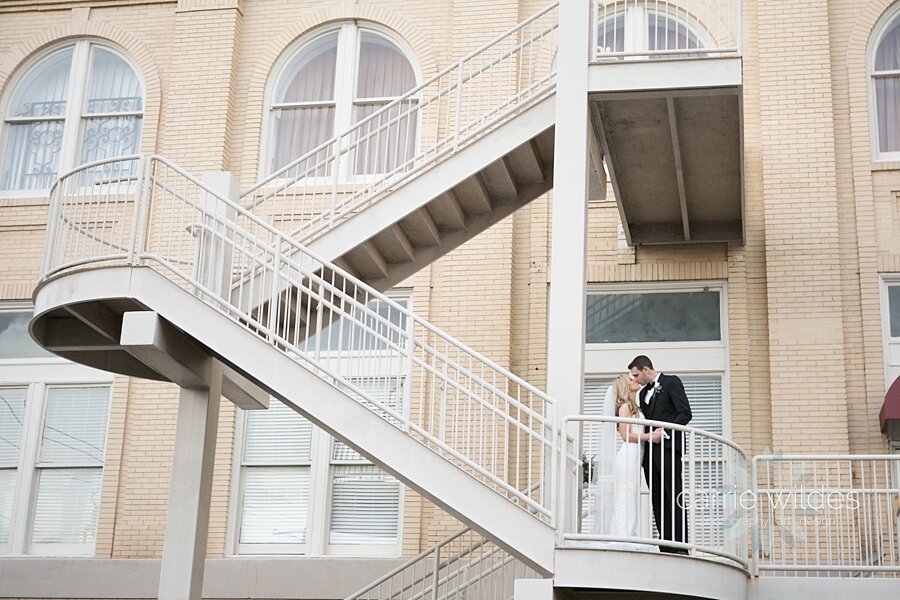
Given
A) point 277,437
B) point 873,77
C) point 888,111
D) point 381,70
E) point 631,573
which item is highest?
point 381,70

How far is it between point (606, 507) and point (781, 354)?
4.62 metres

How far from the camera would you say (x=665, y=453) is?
37.3 ft

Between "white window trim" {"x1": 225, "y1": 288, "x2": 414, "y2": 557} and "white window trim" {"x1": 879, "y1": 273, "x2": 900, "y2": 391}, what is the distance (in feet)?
18.6

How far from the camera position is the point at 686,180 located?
1455 centimetres

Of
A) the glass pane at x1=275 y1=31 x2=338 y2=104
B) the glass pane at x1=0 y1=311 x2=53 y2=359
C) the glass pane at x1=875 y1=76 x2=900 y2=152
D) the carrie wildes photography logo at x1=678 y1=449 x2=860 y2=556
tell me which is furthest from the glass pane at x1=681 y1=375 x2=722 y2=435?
the glass pane at x1=0 y1=311 x2=53 y2=359

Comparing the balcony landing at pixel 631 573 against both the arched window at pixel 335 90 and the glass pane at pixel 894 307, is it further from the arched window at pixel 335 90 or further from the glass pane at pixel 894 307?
the arched window at pixel 335 90

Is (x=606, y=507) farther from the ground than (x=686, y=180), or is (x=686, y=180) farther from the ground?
(x=686, y=180)

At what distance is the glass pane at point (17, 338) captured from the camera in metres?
17.7

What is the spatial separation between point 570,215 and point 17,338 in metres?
9.10

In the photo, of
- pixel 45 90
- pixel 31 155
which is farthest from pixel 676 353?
pixel 45 90

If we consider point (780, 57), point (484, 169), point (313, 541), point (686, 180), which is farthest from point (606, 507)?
point (780, 57)

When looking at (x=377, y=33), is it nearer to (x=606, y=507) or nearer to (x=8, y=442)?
(x=8, y=442)

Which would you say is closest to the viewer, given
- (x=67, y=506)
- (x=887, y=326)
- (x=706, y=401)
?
(x=887, y=326)

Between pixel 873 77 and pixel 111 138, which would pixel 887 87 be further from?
pixel 111 138
